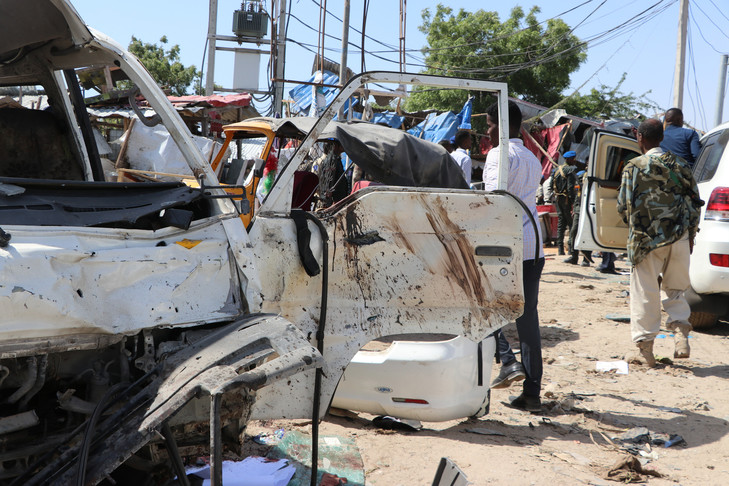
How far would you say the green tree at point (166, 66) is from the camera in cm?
2966

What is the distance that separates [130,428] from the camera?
79.2 inches

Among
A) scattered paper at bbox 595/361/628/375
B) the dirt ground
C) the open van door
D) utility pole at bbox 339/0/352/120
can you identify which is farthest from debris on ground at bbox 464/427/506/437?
utility pole at bbox 339/0/352/120

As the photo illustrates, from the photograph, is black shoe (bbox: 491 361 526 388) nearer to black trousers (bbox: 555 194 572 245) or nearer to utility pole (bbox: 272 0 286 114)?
black trousers (bbox: 555 194 572 245)

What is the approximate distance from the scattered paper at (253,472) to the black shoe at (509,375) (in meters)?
1.86

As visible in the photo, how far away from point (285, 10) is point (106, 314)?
1899 centimetres

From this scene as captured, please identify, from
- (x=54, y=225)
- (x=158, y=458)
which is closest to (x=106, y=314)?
(x=54, y=225)

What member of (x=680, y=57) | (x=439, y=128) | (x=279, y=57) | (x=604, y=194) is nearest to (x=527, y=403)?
(x=604, y=194)

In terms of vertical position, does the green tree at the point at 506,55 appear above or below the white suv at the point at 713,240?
above

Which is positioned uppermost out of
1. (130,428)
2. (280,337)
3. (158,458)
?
(280,337)

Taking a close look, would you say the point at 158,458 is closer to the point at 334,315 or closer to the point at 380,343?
the point at 334,315

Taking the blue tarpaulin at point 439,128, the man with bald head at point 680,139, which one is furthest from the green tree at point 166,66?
the man with bald head at point 680,139

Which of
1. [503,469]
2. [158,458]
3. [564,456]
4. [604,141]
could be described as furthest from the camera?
[604,141]

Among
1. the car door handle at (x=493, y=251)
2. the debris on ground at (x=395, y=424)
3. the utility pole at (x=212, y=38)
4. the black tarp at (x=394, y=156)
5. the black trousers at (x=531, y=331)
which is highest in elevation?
the utility pole at (x=212, y=38)

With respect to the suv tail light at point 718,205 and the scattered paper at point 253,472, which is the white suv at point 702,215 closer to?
the suv tail light at point 718,205
